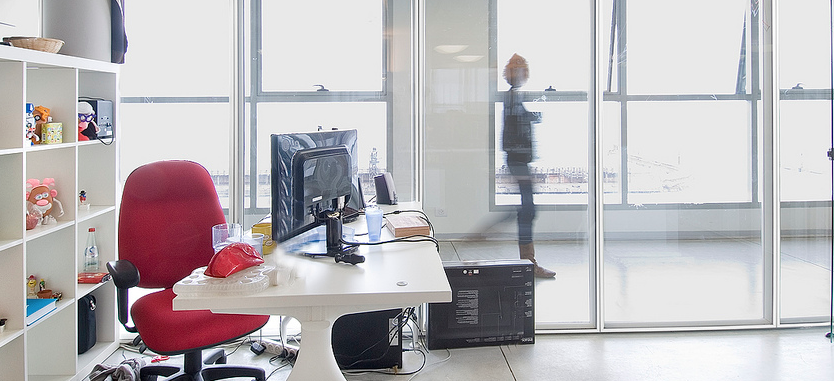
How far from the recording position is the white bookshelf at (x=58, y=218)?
2.66 m

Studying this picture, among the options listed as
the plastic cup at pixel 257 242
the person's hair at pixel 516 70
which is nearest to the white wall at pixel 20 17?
the plastic cup at pixel 257 242

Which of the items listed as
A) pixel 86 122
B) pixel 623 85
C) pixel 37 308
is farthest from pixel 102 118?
pixel 623 85

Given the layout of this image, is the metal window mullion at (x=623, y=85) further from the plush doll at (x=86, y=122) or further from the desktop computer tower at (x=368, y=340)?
the plush doll at (x=86, y=122)

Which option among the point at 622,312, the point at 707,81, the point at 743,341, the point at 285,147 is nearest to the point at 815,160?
the point at 707,81

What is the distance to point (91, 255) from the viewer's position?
3539 mm

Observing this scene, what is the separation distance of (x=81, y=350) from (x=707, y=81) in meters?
3.85

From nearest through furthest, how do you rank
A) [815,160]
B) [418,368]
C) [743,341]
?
[418,368] → [743,341] → [815,160]

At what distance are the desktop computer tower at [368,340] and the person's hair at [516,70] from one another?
1572 mm

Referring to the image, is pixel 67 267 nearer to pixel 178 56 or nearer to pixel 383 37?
pixel 178 56

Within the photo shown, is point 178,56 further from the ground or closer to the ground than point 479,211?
further from the ground

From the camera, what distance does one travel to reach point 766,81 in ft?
13.3

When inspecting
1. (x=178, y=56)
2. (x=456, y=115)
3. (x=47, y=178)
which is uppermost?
(x=178, y=56)

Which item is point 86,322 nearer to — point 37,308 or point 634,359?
point 37,308

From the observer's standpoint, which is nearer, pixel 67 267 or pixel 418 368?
pixel 67 267
